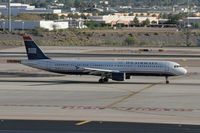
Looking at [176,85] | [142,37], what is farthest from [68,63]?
[142,37]

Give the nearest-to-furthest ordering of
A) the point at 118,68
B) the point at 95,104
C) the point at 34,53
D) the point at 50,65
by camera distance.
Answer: the point at 95,104 → the point at 118,68 → the point at 50,65 → the point at 34,53

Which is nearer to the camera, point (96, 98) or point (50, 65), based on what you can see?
point (96, 98)

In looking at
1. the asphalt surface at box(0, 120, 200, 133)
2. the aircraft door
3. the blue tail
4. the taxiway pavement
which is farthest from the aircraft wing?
the asphalt surface at box(0, 120, 200, 133)

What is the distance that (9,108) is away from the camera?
2136 inches

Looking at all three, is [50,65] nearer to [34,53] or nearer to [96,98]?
[34,53]

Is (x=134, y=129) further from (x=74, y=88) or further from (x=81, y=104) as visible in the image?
(x=74, y=88)

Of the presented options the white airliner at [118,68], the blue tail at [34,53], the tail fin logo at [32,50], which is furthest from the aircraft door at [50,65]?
the tail fin logo at [32,50]

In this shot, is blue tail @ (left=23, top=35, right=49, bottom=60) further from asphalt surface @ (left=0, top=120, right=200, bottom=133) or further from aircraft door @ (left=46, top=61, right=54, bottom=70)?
asphalt surface @ (left=0, top=120, right=200, bottom=133)

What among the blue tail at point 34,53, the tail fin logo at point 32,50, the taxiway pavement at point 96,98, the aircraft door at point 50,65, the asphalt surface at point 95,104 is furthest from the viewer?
the tail fin logo at point 32,50

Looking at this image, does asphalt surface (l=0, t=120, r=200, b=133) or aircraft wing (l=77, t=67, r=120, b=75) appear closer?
asphalt surface (l=0, t=120, r=200, b=133)

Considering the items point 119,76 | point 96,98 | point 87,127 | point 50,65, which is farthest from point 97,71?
point 87,127

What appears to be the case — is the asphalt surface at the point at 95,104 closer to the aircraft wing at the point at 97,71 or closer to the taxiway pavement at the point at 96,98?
the taxiway pavement at the point at 96,98

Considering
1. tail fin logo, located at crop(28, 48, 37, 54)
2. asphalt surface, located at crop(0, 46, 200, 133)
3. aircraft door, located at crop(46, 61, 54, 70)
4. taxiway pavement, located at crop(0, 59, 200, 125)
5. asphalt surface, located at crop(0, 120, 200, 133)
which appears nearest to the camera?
asphalt surface, located at crop(0, 120, 200, 133)

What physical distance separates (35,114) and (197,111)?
12680mm
